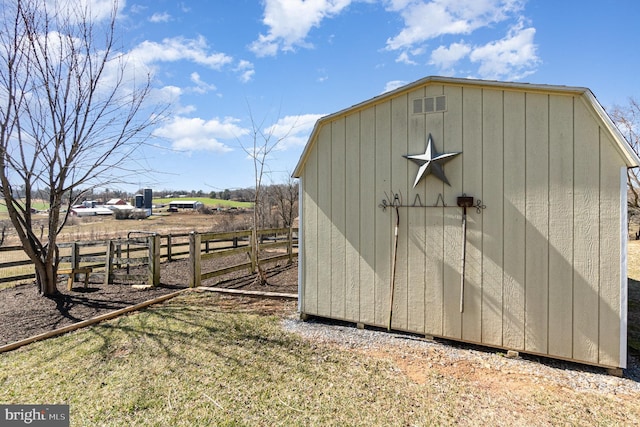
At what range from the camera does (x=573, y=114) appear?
115 inches

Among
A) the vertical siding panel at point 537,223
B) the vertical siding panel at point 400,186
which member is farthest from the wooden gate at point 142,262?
the vertical siding panel at point 537,223

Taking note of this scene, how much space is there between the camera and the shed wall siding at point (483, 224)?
2.88 meters

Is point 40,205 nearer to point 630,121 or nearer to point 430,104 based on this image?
point 430,104

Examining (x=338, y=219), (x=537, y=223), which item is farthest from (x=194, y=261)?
(x=537, y=223)

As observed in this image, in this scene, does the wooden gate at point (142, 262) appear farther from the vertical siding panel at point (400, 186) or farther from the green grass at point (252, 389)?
the vertical siding panel at point (400, 186)

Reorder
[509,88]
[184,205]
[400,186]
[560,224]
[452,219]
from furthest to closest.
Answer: [184,205] → [400,186] → [452,219] → [509,88] → [560,224]

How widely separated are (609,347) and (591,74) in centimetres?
541

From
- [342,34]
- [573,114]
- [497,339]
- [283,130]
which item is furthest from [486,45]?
[497,339]

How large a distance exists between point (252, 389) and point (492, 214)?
281 cm

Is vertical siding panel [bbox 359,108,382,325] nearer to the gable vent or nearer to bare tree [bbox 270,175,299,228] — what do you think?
the gable vent

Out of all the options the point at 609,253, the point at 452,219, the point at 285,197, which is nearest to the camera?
the point at 609,253

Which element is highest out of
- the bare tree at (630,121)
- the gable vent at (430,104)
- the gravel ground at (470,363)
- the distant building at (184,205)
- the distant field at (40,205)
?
the bare tree at (630,121)

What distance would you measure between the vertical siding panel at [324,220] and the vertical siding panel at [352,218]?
0.26m

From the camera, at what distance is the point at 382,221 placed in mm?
3801
